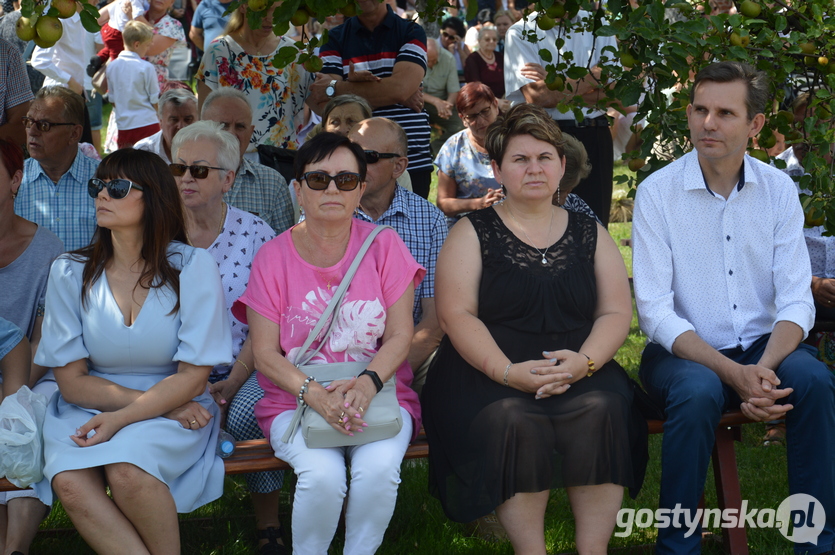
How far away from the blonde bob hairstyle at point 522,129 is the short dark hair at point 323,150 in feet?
1.69

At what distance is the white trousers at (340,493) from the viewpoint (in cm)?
274

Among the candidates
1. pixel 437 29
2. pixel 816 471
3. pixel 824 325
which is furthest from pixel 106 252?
pixel 437 29

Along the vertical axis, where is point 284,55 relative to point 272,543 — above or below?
above

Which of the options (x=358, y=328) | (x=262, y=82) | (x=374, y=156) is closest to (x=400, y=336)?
(x=358, y=328)

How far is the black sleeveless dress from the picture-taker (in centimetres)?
280

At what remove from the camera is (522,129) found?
10.5ft

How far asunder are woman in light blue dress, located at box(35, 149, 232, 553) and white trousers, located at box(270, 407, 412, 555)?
0.32 meters

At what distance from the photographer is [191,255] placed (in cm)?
299

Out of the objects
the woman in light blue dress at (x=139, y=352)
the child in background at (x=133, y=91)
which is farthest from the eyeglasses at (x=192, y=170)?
the child in background at (x=133, y=91)

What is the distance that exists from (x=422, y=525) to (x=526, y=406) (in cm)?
87

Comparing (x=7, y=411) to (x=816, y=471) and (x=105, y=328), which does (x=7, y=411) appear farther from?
(x=816, y=471)

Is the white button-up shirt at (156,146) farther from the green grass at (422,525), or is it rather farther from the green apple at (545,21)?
the green apple at (545,21)

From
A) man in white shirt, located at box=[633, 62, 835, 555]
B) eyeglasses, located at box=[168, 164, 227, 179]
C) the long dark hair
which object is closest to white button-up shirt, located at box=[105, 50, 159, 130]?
eyeglasses, located at box=[168, 164, 227, 179]

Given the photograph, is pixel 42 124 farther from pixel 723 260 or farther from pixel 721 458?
pixel 721 458
